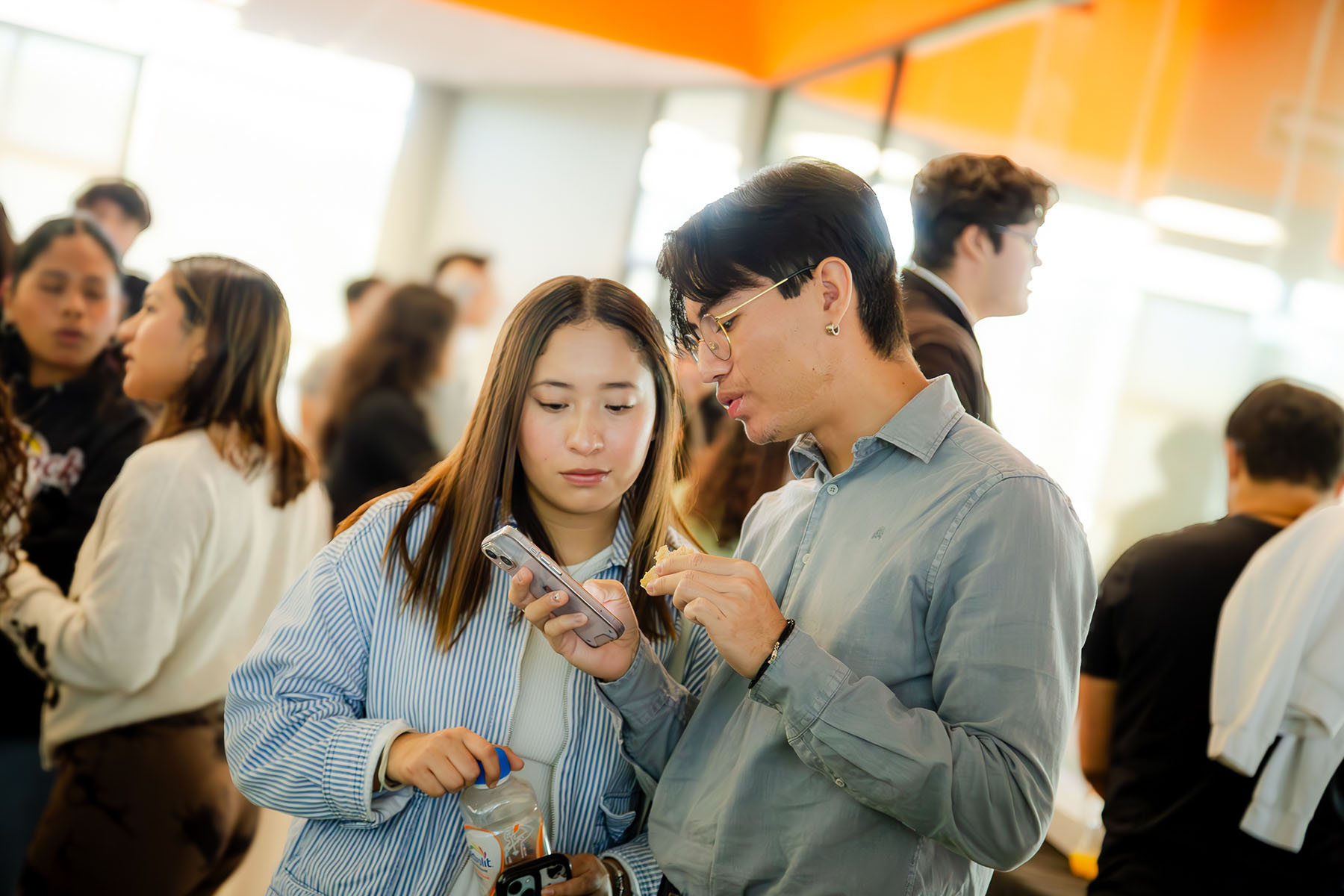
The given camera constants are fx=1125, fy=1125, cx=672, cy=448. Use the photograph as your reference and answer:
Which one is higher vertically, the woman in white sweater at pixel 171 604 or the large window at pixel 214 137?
the large window at pixel 214 137

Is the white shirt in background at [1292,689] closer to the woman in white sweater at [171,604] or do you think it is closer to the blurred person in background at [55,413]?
the woman in white sweater at [171,604]

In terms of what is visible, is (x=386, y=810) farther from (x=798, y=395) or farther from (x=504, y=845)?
(x=798, y=395)

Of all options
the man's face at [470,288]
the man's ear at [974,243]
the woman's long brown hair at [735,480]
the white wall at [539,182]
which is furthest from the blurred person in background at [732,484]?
the white wall at [539,182]

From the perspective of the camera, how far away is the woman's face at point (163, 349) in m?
2.44

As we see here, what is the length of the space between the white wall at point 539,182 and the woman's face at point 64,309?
18.1ft

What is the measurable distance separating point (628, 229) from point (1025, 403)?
489 cm

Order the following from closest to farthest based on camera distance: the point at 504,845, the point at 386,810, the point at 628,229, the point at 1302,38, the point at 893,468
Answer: the point at 893,468, the point at 504,845, the point at 386,810, the point at 1302,38, the point at 628,229

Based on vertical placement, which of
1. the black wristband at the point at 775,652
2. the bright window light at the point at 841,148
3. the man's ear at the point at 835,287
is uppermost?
the bright window light at the point at 841,148

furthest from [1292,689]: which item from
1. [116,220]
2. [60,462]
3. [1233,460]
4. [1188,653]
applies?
[116,220]

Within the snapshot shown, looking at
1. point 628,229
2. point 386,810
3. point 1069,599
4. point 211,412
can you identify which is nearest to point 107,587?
point 211,412

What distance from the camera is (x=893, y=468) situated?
1389 millimetres

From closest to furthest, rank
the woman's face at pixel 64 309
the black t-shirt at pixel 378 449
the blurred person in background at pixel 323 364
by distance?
the woman's face at pixel 64 309 → the black t-shirt at pixel 378 449 → the blurred person in background at pixel 323 364

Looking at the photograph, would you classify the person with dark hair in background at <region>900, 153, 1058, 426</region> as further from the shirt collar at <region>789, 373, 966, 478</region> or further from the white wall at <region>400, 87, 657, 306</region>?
the white wall at <region>400, 87, 657, 306</region>

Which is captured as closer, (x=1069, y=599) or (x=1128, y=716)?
(x=1069, y=599)
